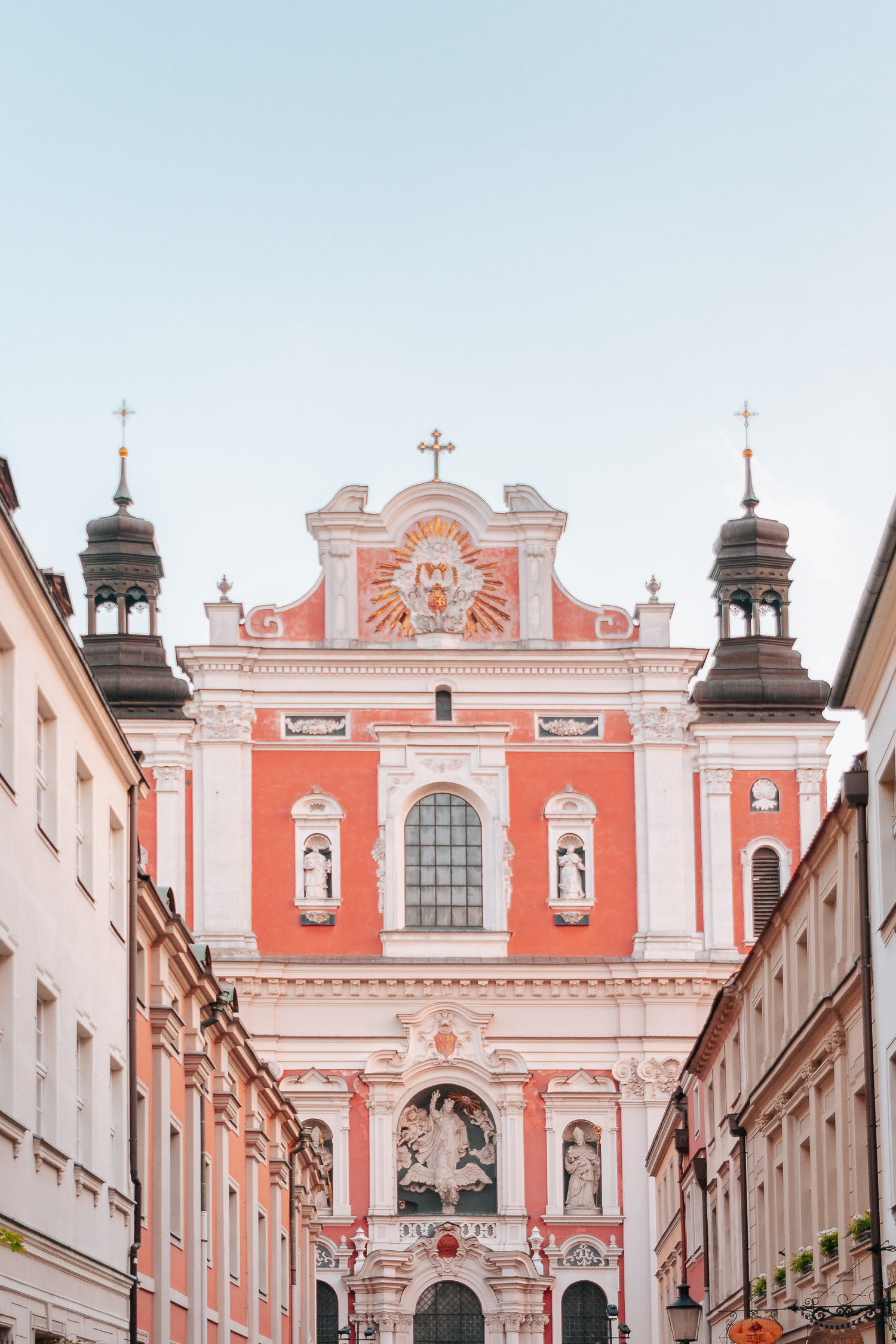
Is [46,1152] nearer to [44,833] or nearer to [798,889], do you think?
[44,833]

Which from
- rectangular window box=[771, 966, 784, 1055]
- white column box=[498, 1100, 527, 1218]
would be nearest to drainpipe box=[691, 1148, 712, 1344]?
rectangular window box=[771, 966, 784, 1055]

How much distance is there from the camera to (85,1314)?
15.7 m

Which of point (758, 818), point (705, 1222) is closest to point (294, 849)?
point (758, 818)

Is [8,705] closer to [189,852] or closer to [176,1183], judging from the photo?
[176,1183]

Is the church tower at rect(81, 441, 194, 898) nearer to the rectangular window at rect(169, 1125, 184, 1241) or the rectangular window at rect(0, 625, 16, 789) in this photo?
the rectangular window at rect(169, 1125, 184, 1241)

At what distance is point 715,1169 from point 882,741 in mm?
13231

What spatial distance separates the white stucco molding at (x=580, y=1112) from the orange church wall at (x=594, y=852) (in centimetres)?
251

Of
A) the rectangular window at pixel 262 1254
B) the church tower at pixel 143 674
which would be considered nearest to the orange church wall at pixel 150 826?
the church tower at pixel 143 674

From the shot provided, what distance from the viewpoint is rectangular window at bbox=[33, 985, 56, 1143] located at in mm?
14703

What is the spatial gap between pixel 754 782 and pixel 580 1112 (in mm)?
7419

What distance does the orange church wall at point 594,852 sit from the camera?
42938 millimetres

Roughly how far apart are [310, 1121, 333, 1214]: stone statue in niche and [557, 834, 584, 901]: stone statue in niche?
6501 mm

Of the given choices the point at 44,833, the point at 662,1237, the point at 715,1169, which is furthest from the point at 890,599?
the point at 662,1237

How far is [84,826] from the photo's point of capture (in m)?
17.0
